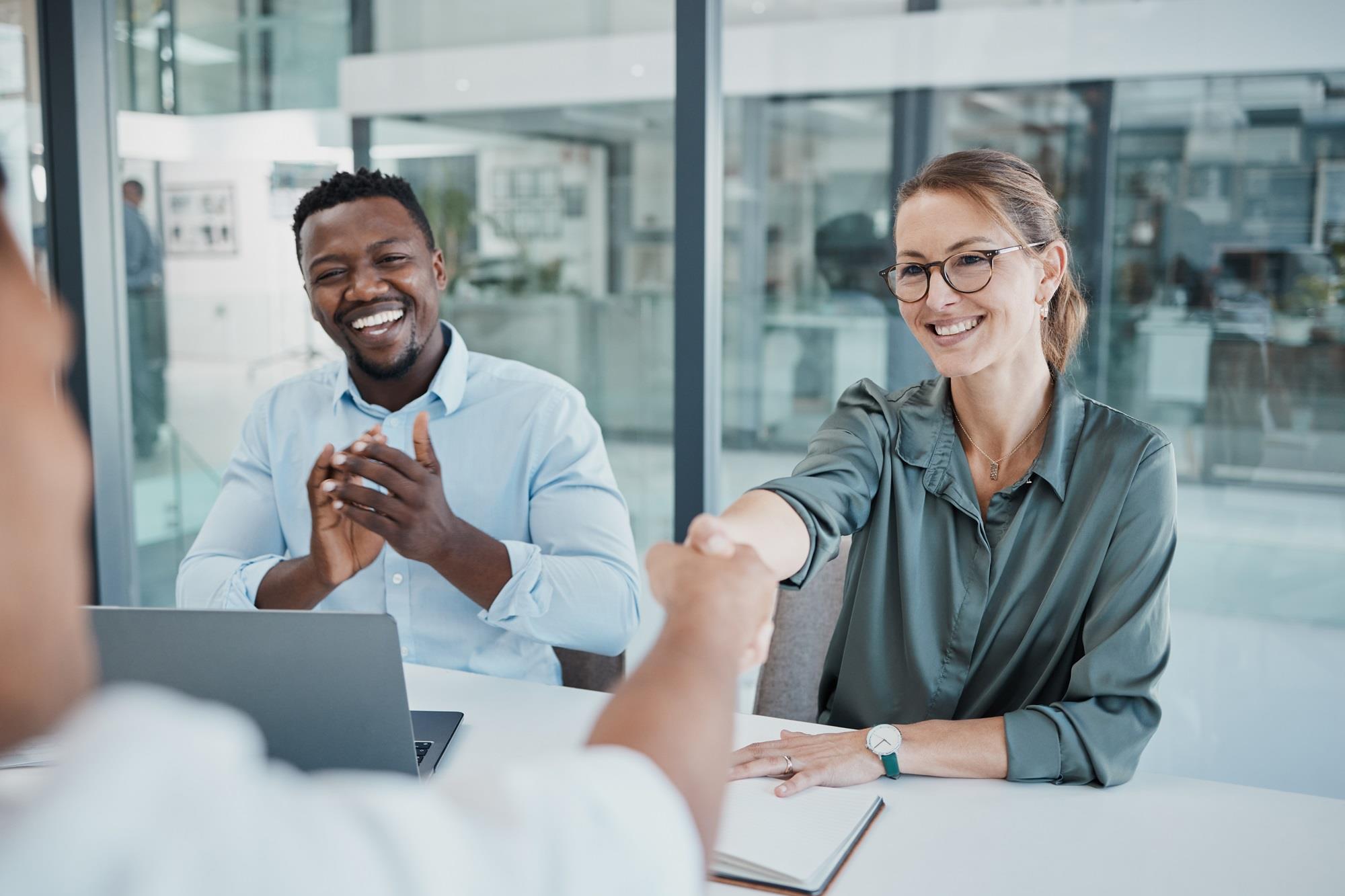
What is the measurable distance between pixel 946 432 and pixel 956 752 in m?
0.54

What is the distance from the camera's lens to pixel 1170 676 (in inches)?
100

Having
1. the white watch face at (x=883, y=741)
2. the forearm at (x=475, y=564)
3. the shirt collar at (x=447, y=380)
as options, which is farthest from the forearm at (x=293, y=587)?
the white watch face at (x=883, y=741)

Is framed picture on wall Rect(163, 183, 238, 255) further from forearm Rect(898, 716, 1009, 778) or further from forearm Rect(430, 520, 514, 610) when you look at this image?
forearm Rect(898, 716, 1009, 778)

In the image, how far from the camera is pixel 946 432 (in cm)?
169

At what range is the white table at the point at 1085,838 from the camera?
3.58 ft

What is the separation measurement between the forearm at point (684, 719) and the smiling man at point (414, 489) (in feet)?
3.73

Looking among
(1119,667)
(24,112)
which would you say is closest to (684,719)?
(1119,667)

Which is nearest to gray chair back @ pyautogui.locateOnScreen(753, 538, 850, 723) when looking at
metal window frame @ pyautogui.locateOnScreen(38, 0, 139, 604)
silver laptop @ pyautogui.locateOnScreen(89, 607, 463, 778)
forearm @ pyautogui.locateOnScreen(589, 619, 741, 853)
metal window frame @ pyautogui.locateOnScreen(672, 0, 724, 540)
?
metal window frame @ pyautogui.locateOnScreen(672, 0, 724, 540)

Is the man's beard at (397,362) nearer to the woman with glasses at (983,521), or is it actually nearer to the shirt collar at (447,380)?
the shirt collar at (447,380)

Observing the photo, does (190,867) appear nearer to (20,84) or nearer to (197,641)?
(197,641)

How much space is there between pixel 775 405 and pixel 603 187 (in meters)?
0.76

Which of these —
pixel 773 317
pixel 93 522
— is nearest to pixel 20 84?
pixel 93 522

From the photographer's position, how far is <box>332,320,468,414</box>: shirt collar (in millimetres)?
2070

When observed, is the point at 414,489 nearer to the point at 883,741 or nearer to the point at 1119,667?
the point at 883,741
